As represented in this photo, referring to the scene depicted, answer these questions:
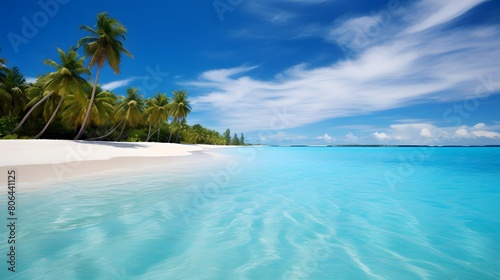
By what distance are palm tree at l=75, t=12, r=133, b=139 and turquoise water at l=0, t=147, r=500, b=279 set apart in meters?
21.9

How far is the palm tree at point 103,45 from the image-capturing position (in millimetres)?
25750

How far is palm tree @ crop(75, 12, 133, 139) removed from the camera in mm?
25750

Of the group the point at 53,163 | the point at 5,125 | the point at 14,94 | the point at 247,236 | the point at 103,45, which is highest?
the point at 103,45

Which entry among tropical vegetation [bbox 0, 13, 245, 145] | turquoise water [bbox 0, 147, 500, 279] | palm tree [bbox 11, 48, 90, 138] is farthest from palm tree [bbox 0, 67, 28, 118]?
turquoise water [bbox 0, 147, 500, 279]

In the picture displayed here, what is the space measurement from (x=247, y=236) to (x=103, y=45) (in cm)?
2907

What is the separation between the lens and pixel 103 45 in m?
26.2

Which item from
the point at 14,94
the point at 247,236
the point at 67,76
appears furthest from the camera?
the point at 14,94

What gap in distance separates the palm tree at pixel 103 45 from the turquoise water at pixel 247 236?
863 inches

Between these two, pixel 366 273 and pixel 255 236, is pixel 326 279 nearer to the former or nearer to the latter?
pixel 366 273

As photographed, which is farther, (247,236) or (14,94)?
(14,94)

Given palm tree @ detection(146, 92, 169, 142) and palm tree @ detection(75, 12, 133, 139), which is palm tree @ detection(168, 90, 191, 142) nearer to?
palm tree @ detection(146, 92, 169, 142)

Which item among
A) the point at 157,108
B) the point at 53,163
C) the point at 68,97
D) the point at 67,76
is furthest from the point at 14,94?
the point at 53,163

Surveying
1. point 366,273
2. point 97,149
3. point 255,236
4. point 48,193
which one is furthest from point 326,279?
point 97,149

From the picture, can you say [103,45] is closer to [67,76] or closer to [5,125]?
[67,76]
